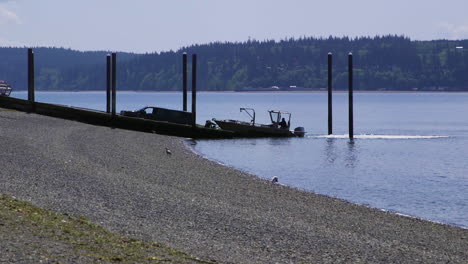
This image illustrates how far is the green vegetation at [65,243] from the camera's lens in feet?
44.8

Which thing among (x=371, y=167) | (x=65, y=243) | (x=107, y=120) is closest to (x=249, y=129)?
(x=107, y=120)

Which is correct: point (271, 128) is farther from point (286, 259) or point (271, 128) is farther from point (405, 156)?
point (286, 259)

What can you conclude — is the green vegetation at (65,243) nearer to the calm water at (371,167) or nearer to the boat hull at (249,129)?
the calm water at (371,167)

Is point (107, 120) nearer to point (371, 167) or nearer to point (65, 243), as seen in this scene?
point (371, 167)

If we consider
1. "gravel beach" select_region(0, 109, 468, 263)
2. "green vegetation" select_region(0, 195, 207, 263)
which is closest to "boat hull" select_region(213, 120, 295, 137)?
"gravel beach" select_region(0, 109, 468, 263)

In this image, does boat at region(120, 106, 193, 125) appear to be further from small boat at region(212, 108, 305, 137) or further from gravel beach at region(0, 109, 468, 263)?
gravel beach at region(0, 109, 468, 263)

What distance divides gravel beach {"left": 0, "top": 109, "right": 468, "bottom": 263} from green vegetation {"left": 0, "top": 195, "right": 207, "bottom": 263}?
0.93 meters

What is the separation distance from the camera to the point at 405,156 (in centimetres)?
6169

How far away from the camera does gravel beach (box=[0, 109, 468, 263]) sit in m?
17.9

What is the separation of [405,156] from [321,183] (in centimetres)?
2225

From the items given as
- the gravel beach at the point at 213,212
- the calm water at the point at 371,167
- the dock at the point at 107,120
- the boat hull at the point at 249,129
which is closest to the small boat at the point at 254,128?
the boat hull at the point at 249,129

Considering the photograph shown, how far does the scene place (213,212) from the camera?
22.6 metres

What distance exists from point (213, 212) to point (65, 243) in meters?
8.17

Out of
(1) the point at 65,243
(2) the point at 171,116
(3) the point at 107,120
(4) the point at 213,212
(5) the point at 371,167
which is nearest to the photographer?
(1) the point at 65,243
